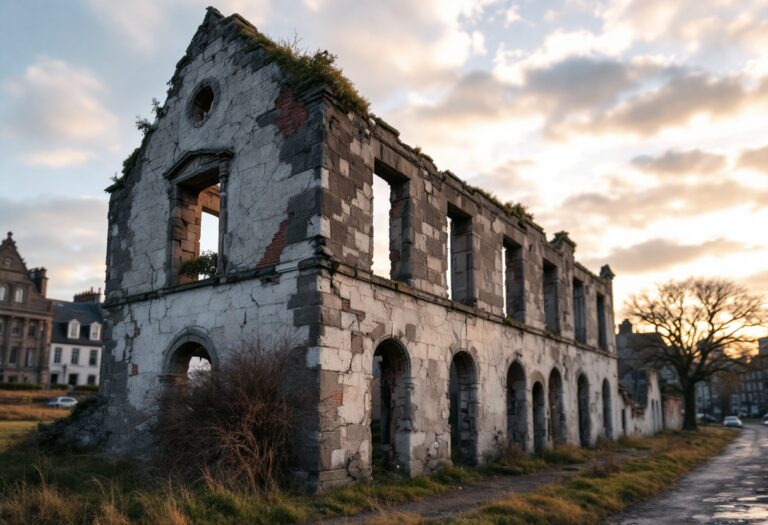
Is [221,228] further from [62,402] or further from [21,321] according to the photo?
[21,321]

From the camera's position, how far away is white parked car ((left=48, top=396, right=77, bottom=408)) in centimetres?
3222

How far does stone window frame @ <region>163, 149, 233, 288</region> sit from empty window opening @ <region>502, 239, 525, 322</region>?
25.3 ft

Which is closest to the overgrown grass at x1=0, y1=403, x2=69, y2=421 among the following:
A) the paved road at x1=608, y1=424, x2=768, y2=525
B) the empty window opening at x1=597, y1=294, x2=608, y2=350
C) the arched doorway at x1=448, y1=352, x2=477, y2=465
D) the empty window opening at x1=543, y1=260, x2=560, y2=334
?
the arched doorway at x1=448, y1=352, x2=477, y2=465

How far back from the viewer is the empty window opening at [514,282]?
→ 16.3m

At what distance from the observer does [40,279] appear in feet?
170

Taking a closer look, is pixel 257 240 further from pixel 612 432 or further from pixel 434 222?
pixel 612 432

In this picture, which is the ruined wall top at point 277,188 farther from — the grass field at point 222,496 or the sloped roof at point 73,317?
the sloped roof at point 73,317

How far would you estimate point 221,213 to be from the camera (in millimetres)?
11211

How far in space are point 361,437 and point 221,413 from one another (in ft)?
7.72

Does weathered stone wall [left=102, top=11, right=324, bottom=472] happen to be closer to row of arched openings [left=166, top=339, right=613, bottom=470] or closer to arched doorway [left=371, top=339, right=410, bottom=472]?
row of arched openings [left=166, top=339, right=613, bottom=470]

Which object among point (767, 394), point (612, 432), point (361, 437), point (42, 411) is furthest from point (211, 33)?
point (767, 394)

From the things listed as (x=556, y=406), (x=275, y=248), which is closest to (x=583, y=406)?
(x=556, y=406)

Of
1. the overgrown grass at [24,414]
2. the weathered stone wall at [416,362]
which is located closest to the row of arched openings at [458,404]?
Result: the weathered stone wall at [416,362]

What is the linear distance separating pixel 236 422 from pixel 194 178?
559cm
